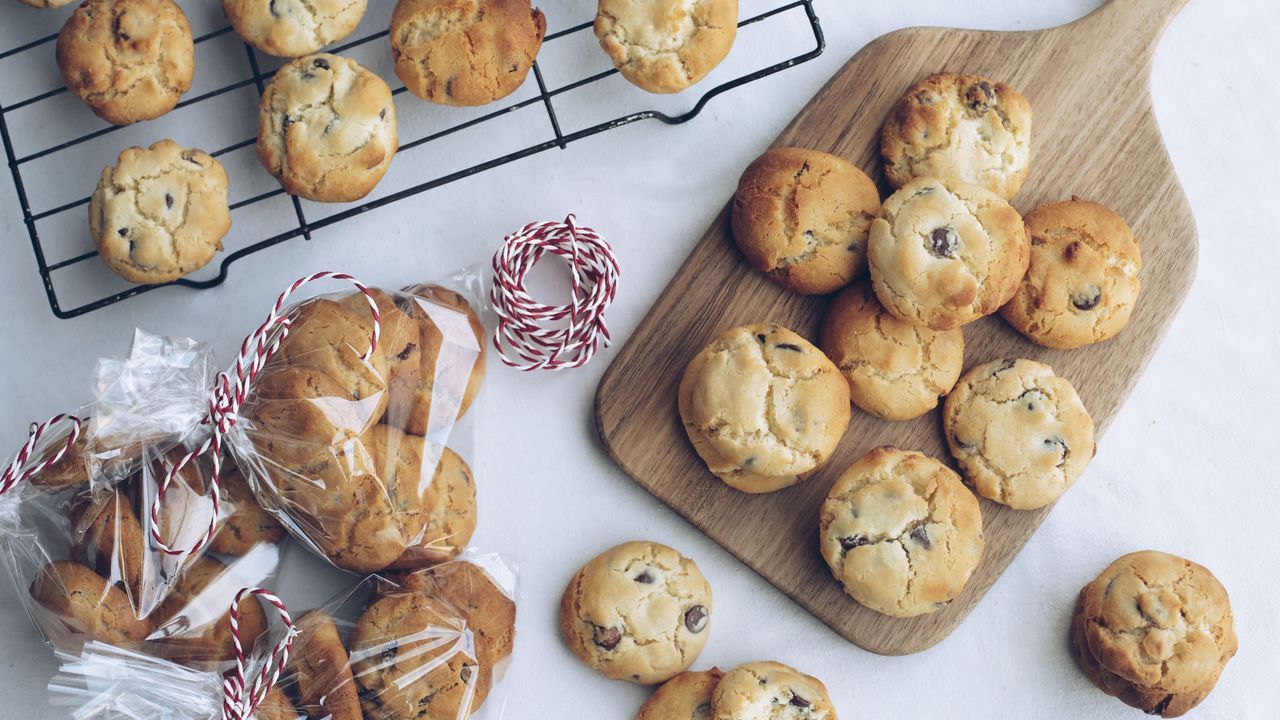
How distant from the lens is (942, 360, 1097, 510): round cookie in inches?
82.8

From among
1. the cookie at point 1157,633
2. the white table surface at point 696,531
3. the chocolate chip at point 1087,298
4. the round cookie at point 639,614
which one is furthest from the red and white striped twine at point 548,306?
the cookie at point 1157,633

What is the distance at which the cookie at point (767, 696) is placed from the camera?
2.00m

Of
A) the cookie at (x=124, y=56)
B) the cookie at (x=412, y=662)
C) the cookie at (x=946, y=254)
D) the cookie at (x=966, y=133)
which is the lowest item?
the cookie at (x=412, y=662)

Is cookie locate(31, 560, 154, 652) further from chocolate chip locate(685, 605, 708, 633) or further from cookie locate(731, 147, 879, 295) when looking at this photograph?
cookie locate(731, 147, 879, 295)

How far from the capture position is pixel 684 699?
2.09 metres

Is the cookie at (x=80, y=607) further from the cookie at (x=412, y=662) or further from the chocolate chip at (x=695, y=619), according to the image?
the chocolate chip at (x=695, y=619)

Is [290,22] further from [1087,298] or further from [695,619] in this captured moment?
[1087,298]

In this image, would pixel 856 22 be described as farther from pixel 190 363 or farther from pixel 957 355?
pixel 190 363

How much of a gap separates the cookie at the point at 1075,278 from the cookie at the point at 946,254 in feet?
0.36

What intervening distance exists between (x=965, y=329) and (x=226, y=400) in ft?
4.79

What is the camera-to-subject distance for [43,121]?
2.20 metres

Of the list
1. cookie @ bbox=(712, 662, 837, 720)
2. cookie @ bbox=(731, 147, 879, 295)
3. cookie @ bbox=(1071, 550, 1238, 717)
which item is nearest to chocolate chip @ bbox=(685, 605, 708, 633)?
cookie @ bbox=(712, 662, 837, 720)

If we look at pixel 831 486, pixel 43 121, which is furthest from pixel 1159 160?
pixel 43 121

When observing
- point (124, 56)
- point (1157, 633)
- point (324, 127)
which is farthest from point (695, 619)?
point (124, 56)
